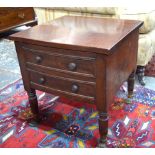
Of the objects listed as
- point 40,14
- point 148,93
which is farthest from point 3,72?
point 148,93

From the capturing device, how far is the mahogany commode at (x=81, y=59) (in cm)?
96

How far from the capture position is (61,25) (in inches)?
49.8

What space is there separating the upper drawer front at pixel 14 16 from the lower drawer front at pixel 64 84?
177cm

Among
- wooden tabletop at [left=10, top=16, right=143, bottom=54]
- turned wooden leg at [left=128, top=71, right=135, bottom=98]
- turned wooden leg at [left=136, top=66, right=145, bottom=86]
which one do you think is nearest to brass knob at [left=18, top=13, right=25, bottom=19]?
wooden tabletop at [left=10, top=16, right=143, bottom=54]

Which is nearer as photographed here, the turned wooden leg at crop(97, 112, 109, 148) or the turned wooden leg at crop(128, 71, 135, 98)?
the turned wooden leg at crop(97, 112, 109, 148)

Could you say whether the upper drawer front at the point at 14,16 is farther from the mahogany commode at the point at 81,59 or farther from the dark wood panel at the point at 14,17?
the mahogany commode at the point at 81,59

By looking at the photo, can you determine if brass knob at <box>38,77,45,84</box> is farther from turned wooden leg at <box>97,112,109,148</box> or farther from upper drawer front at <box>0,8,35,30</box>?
upper drawer front at <box>0,8,35,30</box>

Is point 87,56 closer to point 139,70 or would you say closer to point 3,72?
point 139,70

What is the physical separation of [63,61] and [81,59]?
99 millimetres

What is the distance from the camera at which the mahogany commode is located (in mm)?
959

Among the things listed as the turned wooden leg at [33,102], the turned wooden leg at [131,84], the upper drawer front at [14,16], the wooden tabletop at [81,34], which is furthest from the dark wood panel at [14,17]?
the turned wooden leg at [131,84]

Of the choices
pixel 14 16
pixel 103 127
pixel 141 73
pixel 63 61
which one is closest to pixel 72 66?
pixel 63 61

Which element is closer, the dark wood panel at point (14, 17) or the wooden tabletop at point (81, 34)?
the wooden tabletop at point (81, 34)

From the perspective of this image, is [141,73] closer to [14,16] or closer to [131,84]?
[131,84]
